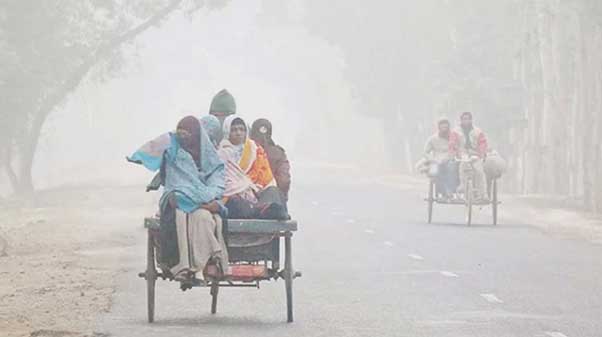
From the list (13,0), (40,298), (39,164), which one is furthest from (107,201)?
(39,164)

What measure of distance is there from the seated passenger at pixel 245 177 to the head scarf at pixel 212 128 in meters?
0.07

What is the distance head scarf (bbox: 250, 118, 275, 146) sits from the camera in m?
15.2

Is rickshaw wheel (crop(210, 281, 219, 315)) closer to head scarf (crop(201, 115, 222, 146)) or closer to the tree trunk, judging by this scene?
head scarf (crop(201, 115, 222, 146))

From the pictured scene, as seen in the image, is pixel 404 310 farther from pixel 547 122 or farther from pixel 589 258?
pixel 547 122

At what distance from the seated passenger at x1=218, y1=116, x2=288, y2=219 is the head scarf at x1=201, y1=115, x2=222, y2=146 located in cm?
7

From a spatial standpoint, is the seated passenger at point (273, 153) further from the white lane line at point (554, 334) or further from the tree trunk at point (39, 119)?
the tree trunk at point (39, 119)

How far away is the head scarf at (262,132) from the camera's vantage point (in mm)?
15203

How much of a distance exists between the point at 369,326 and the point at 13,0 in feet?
101

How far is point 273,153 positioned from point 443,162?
50.3ft

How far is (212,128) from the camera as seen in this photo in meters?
14.7

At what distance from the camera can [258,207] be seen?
1434cm

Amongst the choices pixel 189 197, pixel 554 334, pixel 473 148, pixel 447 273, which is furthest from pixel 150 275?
pixel 473 148

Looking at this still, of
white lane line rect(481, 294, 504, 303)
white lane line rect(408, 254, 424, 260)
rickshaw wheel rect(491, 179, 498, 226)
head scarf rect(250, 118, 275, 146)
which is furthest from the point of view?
rickshaw wheel rect(491, 179, 498, 226)

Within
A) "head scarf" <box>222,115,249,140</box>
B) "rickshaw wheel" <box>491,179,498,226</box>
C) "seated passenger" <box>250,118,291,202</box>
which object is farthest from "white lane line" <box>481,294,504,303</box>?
"rickshaw wheel" <box>491,179,498,226</box>
